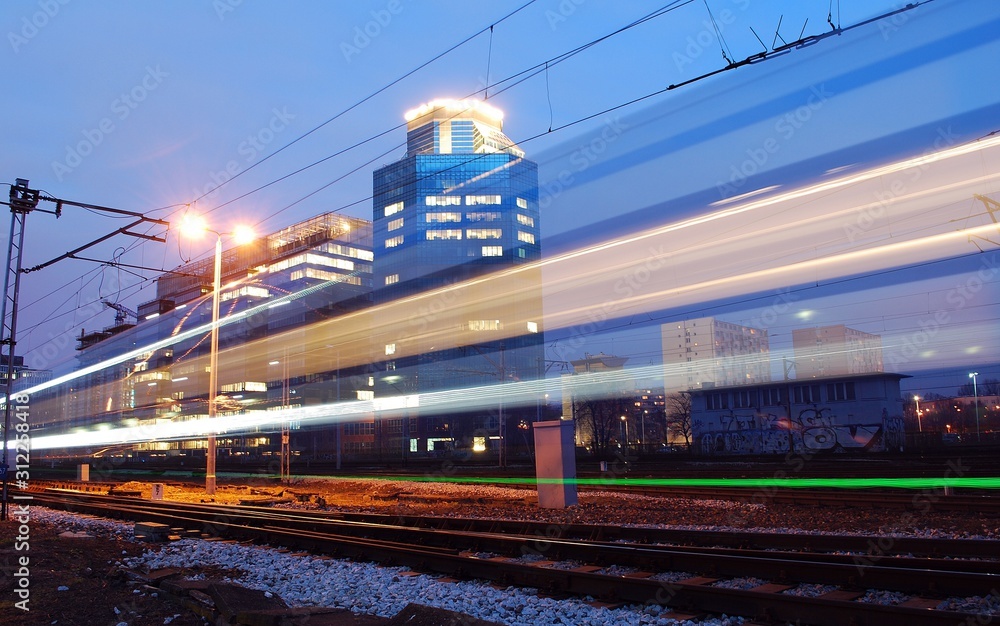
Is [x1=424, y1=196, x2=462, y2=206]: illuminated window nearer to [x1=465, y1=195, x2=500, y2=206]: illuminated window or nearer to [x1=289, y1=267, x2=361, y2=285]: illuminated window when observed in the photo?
[x1=465, y1=195, x2=500, y2=206]: illuminated window

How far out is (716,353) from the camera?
5178cm

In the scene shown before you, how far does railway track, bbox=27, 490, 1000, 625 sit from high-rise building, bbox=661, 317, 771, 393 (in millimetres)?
35102

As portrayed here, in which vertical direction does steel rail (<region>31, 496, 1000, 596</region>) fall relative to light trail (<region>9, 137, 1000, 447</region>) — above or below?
below

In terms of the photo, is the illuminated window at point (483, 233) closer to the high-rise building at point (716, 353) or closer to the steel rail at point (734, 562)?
the high-rise building at point (716, 353)

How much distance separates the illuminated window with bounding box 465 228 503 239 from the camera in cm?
8881

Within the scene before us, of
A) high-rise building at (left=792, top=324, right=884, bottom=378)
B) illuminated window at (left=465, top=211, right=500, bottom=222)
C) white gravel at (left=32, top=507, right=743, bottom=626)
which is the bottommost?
white gravel at (left=32, top=507, right=743, bottom=626)

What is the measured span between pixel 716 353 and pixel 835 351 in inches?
384

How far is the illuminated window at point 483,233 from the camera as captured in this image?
88812mm

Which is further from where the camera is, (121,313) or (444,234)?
(121,313)

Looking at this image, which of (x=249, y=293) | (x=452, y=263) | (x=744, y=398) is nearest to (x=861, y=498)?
(x=744, y=398)

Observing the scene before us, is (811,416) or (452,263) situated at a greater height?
(452,263)

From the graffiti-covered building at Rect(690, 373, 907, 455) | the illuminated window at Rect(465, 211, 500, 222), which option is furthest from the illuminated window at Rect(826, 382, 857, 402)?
the illuminated window at Rect(465, 211, 500, 222)

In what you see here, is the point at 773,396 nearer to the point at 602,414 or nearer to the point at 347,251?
the point at 602,414

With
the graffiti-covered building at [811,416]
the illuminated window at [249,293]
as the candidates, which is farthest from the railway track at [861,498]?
the illuminated window at [249,293]
